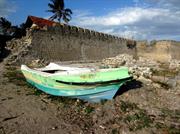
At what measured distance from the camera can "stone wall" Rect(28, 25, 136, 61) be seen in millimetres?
15742

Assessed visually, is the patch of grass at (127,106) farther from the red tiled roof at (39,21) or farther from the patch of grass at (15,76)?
the red tiled roof at (39,21)

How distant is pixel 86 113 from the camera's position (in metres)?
7.69

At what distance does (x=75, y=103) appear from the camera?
27.4ft

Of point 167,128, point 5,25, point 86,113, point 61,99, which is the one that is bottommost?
point 167,128

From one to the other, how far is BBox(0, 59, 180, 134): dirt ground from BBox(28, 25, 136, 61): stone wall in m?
5.84

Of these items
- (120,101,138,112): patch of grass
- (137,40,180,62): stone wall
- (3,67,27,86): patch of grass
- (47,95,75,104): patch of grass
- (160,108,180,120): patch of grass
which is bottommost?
(160,108,180,120): patch of grass

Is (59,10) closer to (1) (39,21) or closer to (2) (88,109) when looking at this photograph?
(1) (39,21)

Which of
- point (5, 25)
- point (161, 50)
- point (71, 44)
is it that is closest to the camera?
point (71, 44)

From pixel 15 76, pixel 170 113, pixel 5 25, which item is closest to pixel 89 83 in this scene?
pixel 170 113

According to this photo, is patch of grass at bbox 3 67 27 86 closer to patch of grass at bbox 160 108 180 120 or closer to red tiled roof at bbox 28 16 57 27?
patch of grass at bbox 160 108 180 120

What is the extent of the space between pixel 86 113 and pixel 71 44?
10.8 metres

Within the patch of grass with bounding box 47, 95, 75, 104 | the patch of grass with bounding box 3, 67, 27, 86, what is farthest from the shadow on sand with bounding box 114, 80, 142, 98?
the patch of grass with bounding box 3, 67, 27, 86

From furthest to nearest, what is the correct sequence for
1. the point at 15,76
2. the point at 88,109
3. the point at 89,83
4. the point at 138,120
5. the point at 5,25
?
the point at 5,25, the point at 15,76, the point at 89,83, the point at 88,109, the point at 138,120

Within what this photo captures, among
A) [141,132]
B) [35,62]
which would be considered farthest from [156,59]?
[141,132]
